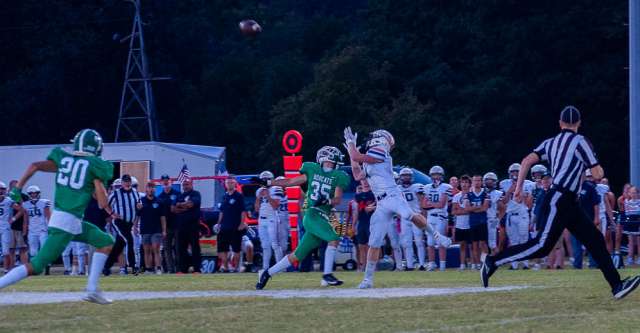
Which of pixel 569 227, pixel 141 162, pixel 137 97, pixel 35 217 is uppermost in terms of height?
pixel 137 97

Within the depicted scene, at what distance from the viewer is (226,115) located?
183 feet

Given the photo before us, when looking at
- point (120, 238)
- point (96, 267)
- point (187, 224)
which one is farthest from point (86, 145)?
point (187, 224)

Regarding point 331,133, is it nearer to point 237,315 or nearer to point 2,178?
point 2,178

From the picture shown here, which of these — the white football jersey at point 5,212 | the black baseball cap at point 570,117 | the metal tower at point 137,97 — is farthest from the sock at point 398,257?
the metal tower at point 137,97

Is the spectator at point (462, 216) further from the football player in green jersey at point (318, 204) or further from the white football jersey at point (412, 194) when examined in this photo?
the football player in green jersey at point (318, 204)

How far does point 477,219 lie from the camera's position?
68.7 feet

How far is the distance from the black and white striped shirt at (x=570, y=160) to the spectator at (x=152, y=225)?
39.7 feet

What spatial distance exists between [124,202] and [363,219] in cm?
409

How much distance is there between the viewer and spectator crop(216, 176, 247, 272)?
2191cm

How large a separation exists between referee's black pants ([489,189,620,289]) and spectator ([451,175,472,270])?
977 centimetres

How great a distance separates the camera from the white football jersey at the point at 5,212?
23.0 m

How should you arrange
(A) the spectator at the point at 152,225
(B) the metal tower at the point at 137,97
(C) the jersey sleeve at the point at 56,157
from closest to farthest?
(C) the jersey sleeve at the point at 56,157 → (A) the spectator at the point at 152,225 → (B) the metal tower at the point at 137,97

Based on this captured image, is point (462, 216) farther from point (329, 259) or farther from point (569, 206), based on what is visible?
point (569, 206)

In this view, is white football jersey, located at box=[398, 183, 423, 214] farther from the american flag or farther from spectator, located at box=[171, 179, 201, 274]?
the american flag
